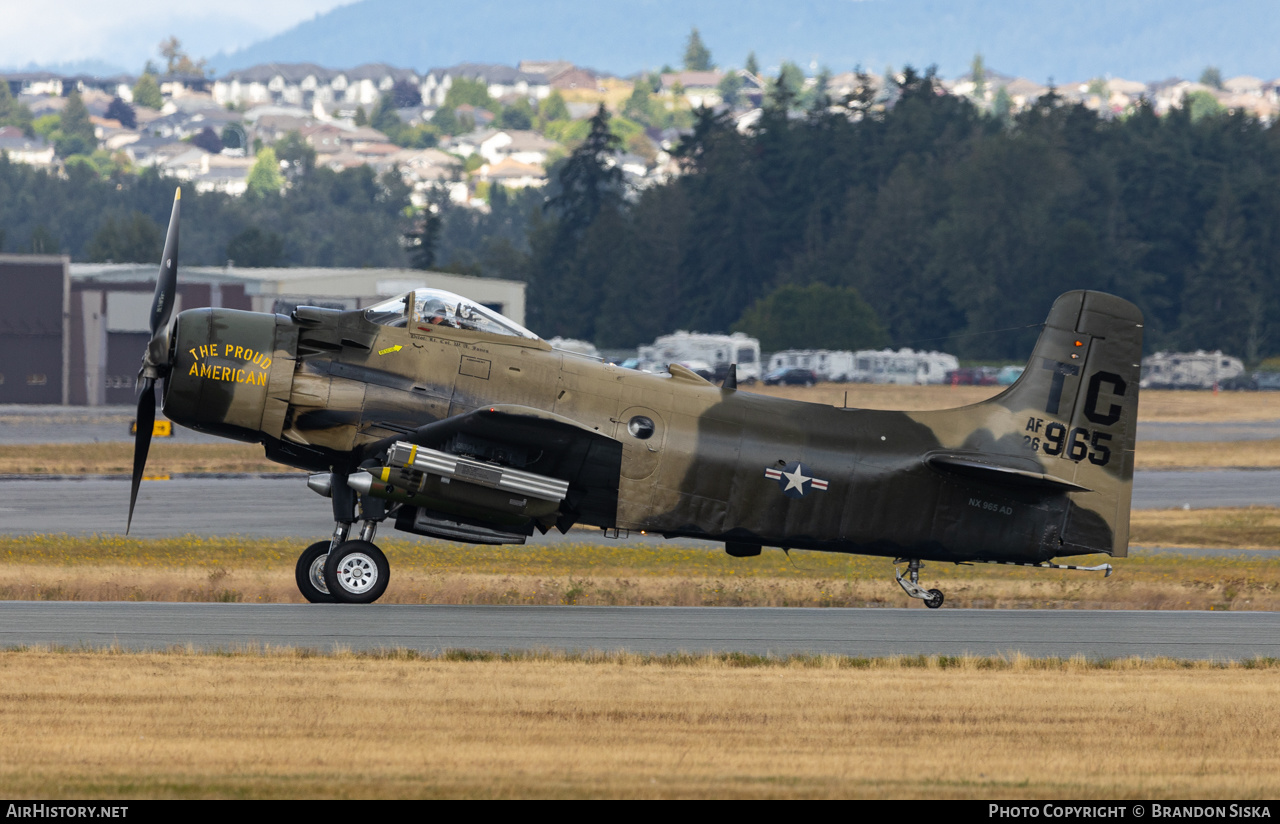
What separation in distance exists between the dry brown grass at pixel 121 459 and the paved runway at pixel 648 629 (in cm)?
2533

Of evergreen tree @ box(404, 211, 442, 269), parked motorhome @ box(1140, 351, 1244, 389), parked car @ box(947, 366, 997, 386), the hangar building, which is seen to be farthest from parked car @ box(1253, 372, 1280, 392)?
evergreen tree @ box(404, 211, 442, 269)

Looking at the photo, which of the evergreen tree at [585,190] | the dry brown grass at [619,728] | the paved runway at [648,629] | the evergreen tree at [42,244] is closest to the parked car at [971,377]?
the evergreen tree at [585,190]

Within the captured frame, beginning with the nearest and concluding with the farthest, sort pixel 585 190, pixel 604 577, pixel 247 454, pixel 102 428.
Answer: pixel 604 577
pixel 247 454
pixel 102 428
pixel 585 190

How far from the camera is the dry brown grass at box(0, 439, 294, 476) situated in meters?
44.1

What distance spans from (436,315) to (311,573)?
11.0 ft

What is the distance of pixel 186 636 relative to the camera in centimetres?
1582

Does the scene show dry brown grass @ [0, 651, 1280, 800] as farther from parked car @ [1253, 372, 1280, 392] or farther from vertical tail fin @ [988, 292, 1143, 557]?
parked car @ [1253, 372, 1280, 392]

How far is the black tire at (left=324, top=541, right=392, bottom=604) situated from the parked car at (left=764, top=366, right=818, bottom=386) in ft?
256

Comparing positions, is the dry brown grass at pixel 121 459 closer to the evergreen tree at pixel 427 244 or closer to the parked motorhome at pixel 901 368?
the parked motorhome at pixel 901 368

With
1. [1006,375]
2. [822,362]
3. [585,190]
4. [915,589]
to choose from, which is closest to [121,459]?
[915,589]

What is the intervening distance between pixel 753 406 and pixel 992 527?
3355 millimetres

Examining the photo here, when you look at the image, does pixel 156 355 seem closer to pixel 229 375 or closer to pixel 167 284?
pixel 229 375

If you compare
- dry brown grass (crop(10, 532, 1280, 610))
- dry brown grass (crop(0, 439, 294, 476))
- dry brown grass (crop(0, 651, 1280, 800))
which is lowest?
dry brown grass (crop(0, 439, 294, 476))

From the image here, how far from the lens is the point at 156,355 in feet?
60.0
